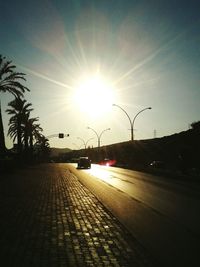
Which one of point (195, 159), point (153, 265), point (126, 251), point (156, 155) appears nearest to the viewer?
point (153, 265)

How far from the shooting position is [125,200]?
17844 millimetres

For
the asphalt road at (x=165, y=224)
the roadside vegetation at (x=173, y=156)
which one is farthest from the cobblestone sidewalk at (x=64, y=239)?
the roadside vegetation at (x=173, y=156)

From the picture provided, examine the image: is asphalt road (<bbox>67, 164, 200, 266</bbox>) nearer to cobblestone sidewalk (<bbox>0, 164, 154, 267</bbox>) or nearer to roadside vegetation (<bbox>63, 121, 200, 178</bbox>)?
cobblestone sidewalk (<bbox>0, 164, 154, 267</bbox>)

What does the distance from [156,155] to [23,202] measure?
226ft

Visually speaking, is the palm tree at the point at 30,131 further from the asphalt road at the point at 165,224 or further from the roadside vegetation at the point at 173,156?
the asphalt road at the point at 165,224

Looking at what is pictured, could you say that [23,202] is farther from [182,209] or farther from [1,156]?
[1,156]

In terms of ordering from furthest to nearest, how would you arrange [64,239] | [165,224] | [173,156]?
1. [173,156]
2. [165,224]
3. [64,239]

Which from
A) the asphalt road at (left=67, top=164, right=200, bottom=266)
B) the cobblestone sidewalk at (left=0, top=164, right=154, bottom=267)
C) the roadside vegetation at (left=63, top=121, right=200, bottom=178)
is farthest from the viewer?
A: the roadside vegetation at (left=63, top=121, right=200, bottom=178)

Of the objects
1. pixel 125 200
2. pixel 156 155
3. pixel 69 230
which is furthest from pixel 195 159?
pixel 69 230

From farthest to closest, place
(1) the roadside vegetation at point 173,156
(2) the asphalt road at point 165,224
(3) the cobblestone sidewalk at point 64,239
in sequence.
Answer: (1) the roadside vegetation at point 173,156 < (2) the asphalt road at point 165,224 < (3) the cobblestone sidewalk at point 64,239

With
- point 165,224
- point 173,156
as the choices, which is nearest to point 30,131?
point 173,156

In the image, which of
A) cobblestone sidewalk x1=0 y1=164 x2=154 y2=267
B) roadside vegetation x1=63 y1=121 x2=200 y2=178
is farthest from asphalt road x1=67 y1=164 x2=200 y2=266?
roadside vegetation x1=63 y1=121 x2=200 y2=178

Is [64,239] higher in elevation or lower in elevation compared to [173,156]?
lower

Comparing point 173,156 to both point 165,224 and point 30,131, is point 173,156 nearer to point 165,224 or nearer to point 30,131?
point 30,131
